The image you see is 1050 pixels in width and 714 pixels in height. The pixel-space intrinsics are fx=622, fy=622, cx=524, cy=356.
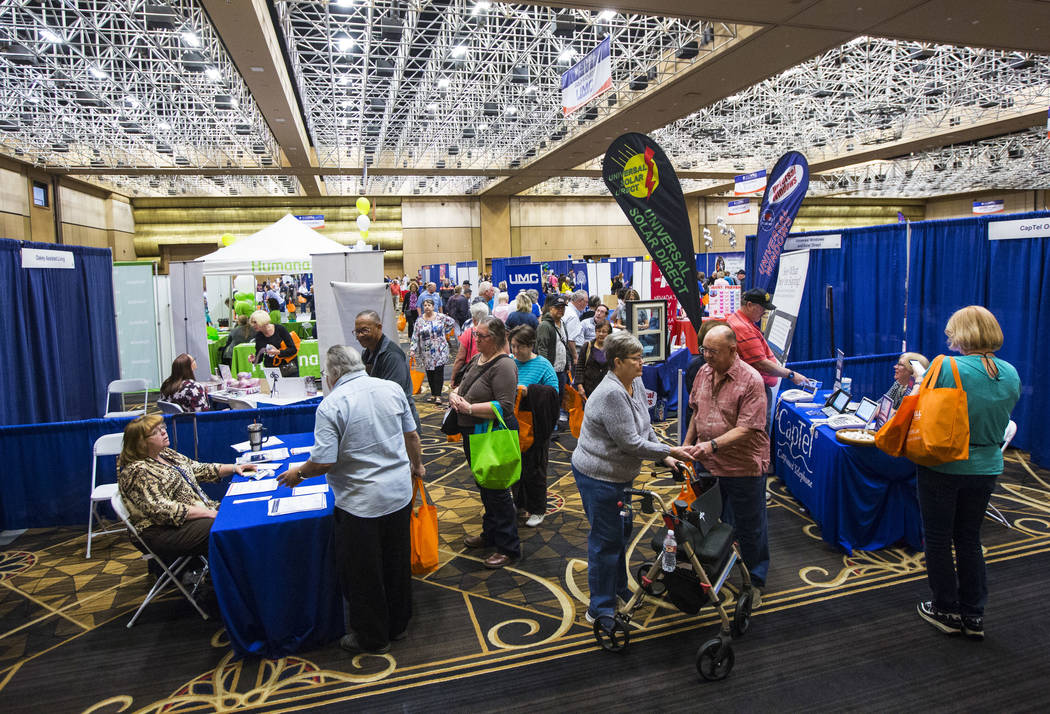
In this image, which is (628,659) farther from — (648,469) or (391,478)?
(648,469)

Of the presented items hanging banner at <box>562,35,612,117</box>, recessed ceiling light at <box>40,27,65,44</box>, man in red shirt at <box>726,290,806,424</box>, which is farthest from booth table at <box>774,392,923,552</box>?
recessed ceiling light at <box>40,27,65,44</box>

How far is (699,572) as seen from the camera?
262 cm

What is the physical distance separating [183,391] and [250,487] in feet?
6.02

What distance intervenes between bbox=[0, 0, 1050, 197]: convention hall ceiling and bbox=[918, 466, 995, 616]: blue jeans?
5.91m

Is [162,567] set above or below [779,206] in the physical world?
below

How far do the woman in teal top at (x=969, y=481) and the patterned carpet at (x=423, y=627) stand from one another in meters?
0.38

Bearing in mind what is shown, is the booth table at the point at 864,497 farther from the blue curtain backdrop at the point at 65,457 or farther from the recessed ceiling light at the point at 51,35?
the recessed ceiling light at the point at 51,35

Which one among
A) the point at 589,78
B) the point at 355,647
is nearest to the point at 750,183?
the point at 589,78

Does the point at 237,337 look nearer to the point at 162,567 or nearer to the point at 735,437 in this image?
the point at 162,567

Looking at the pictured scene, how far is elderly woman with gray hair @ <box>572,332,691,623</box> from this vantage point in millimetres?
2676

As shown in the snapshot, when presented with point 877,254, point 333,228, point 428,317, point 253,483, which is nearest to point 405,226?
point 333,228

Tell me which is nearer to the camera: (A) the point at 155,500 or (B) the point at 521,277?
(A) the point at 155,500

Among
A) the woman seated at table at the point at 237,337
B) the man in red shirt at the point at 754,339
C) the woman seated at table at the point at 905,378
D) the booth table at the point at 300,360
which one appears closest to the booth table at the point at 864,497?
the woman seated at table at the point at 905,378

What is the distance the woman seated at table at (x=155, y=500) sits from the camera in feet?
10.1
